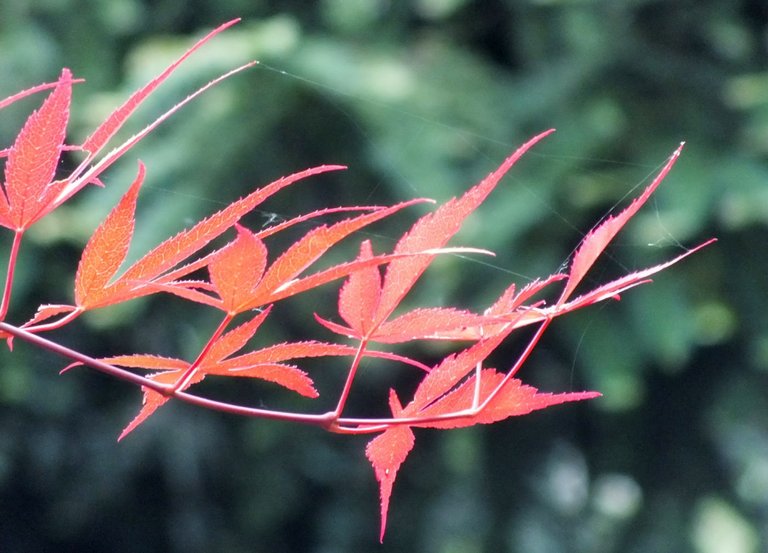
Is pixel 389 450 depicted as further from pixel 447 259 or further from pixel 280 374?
pixel 447 259

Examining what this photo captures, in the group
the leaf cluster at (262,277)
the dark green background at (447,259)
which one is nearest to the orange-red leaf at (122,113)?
the leaf cluster at (262,277)

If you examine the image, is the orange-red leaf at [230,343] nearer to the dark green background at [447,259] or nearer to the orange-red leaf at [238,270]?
the orange-red leaf at [238,270]

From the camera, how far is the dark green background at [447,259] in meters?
1.17

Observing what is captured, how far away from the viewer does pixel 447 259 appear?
1.11 metres

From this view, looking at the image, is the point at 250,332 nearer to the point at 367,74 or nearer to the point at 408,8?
the point at 367,74

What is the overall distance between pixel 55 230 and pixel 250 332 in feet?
3.63

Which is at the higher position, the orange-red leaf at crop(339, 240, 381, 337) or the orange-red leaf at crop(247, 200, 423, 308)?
the orange-red leaf at crop(247, 200, 423, 308)

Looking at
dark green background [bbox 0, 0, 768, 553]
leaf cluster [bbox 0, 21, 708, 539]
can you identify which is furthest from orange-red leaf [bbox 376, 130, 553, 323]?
dark green background [bbox 0, 0, 768, 553]

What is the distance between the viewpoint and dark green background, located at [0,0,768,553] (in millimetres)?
1167

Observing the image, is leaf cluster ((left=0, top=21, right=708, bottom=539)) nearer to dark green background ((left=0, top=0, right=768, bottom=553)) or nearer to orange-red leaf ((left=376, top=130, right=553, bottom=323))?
orange-red leaf ((left=376, top=130, right=553, bottom=323))

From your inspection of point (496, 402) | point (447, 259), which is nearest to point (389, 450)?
point (496, 402)

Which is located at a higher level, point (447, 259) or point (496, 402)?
point (496, 402)

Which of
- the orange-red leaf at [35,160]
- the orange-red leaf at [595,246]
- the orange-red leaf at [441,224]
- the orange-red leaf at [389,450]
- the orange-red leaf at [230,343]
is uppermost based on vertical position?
the orange-red leaf at [35,160]

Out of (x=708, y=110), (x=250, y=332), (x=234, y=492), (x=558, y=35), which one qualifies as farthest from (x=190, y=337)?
(x=250, y=332)
